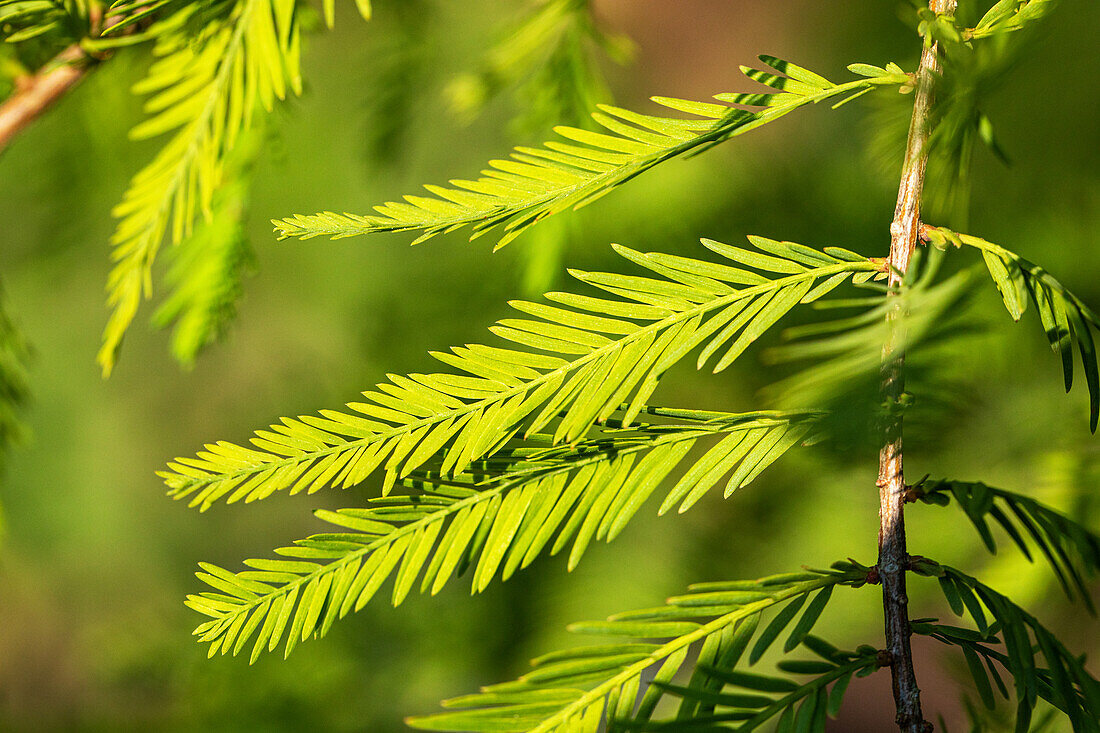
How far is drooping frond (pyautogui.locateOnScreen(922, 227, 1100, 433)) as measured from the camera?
0.63 ft

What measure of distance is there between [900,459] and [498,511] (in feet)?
0.36

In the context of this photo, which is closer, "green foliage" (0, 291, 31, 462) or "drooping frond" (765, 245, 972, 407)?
"drooping frond" (765, 245, 972, 407)

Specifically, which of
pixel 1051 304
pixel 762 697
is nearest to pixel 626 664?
pixel 762 697

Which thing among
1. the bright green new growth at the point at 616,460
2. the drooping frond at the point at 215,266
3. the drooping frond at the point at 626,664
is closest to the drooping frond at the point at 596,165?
the bright green new growth at the point at 616,460

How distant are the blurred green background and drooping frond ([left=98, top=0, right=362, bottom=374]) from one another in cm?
9

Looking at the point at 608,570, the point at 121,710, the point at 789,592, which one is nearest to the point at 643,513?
the point at 608,570

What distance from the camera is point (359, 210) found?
34.3 inches

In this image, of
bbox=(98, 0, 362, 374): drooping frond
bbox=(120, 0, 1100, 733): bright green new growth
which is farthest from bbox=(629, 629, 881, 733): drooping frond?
bbox=(98, 0, 362, 374): drooping frond

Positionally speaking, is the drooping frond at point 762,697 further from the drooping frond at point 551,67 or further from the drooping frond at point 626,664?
the drooping frond at point 551,67

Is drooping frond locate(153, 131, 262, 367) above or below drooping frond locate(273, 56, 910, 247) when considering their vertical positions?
above

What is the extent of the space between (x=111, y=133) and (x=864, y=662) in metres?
0.58

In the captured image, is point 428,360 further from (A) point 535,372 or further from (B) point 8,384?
(A) point 535,372

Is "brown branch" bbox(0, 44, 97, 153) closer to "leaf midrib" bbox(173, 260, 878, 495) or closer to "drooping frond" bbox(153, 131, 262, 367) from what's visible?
"drooping frond" bbox(153, 131, 262, 367)

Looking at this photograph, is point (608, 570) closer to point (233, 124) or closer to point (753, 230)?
point (753, 230)
